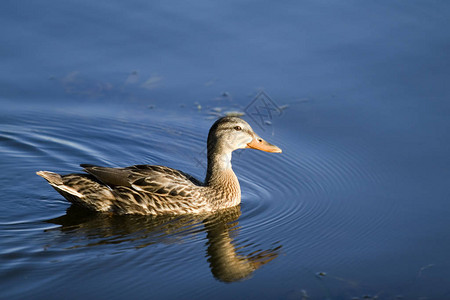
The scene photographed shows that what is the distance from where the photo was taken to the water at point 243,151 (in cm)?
809

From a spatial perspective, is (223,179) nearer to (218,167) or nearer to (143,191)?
(218,167)

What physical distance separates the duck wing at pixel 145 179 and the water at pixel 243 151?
53cm

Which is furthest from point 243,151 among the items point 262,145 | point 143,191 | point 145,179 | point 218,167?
point 143,191

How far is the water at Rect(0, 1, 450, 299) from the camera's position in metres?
8.09

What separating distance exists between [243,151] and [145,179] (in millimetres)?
2352

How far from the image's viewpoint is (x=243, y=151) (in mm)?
12094

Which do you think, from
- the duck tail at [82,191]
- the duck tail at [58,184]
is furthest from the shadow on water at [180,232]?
the duck tail at [58,184]

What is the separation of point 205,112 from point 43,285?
5607 mm

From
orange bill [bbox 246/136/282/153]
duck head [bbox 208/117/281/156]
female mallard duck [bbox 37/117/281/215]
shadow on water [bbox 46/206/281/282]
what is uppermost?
duck head [bbox 208/117/281/156]

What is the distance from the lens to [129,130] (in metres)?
12.2

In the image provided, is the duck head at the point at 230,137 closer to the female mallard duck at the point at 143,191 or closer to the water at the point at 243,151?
Result: the female mallard duck at the point at 143,191

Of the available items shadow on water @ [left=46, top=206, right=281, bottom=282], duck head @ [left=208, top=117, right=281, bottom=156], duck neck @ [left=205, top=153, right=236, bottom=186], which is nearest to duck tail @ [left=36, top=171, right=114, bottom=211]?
shadow on water @ [left=46, top=206, right=281, bottom=282]

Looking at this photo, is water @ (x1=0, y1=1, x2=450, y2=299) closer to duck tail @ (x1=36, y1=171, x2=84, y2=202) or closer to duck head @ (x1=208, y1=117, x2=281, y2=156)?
duck tail @ (x1=36, y1=171, x2=84, y2=202)

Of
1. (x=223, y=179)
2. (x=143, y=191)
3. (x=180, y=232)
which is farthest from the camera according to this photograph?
(x=223, y=179)
